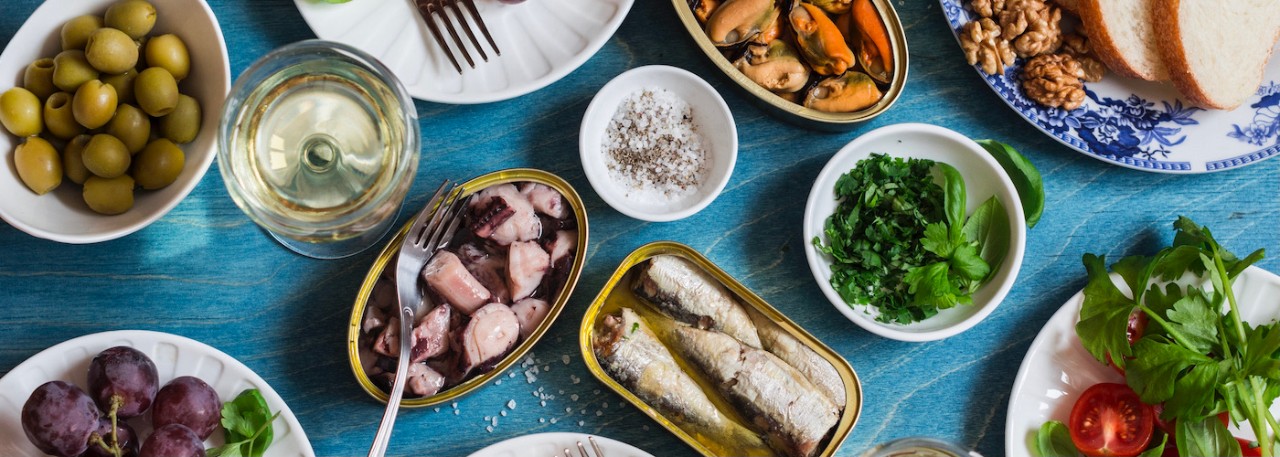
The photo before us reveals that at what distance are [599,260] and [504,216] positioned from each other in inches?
8.2

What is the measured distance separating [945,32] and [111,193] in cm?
140

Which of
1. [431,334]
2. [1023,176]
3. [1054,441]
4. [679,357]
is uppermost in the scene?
[1023,176]

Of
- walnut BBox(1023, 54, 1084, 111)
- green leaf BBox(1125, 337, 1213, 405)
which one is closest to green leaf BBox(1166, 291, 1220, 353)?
green leaf BBox(1125, 337, 1213, 405)

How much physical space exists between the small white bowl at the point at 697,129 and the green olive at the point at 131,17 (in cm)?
68

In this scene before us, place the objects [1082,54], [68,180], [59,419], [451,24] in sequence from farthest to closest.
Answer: [1082,54], [451,24], [68,180], [59,419]

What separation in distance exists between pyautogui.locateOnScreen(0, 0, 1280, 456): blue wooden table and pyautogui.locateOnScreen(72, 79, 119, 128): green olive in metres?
0.22

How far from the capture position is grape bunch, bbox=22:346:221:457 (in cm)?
121

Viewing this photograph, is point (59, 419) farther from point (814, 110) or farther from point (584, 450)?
point (814, 110)

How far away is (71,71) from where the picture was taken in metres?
1.26

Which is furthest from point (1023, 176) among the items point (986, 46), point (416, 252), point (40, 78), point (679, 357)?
point (40, 78)

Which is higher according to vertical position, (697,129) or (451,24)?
(451,24)

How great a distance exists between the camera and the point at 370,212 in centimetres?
123

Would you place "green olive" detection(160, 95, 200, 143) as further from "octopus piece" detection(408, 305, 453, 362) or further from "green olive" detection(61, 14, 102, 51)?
"octopus piece" detection(408, 305, 453, 362)

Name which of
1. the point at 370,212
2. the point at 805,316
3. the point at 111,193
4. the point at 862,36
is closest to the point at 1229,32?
the point at 862,36
